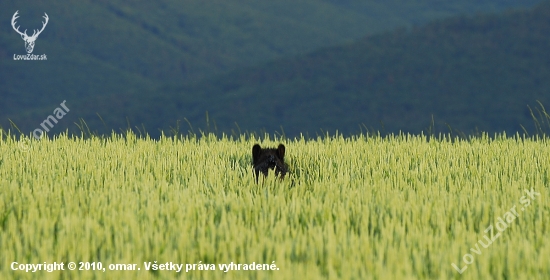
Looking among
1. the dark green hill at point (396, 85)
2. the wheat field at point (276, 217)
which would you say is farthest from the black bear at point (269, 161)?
the dark green hill at point (396, 85)

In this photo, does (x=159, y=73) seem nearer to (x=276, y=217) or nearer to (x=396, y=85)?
(x=396, y=85)

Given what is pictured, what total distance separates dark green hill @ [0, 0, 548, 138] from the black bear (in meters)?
96.5

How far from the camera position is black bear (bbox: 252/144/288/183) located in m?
5.83

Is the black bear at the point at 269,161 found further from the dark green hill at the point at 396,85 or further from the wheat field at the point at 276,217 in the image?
the dark green hill at the point at 396,85

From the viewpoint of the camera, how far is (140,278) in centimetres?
328

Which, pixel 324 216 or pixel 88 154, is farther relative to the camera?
pixel 88 154

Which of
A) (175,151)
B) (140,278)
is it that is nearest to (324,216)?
(140,278)

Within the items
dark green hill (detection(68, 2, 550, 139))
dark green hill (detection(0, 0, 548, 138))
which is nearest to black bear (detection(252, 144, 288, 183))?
dark green hill (detection(0, 0, 548, 138))

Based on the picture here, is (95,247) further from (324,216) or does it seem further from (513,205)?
(513,205)

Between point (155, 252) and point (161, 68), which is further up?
point (161, 68)

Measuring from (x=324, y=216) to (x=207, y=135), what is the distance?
4400 millimetres

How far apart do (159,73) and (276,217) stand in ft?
585

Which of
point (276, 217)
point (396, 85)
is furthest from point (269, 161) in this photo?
point (396, 85)

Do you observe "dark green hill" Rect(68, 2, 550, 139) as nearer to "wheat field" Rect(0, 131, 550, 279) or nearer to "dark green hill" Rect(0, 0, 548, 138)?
"dark green hill" Rect(0, 0, 548, 138)
